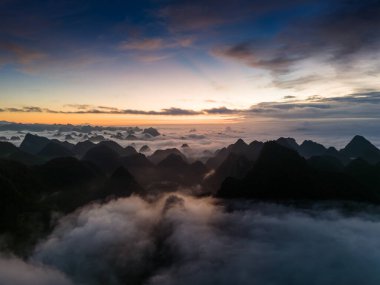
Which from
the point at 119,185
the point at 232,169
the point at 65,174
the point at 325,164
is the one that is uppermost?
the point at 325,164

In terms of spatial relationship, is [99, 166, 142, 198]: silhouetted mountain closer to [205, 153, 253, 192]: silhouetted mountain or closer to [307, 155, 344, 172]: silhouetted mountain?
[205, 153, 253, 192]: silhouetted mountain

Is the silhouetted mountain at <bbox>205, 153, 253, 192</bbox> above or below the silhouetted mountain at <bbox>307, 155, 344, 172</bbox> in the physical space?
below

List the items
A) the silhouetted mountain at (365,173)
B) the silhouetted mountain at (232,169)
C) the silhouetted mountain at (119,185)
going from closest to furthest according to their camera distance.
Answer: the silhouetted mountain at (119,185), the silhouetted mountain at (365,173), the silhouetted mountain at (232,169)

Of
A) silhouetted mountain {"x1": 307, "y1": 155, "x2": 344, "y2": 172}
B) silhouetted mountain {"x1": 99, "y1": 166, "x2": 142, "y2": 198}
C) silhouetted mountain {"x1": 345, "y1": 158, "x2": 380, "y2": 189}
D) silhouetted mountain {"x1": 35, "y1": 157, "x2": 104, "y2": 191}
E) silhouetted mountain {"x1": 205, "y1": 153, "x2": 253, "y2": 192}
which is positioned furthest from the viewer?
silhouetted mountain {"x1": 205, "y1": 153, "x2": 253, "y2": 192}

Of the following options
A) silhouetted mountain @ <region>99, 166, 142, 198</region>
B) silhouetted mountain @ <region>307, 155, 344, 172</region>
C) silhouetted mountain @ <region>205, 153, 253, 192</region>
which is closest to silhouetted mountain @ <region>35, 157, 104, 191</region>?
silhouetted mountain @ <region>99, 166, 142, 198</region>

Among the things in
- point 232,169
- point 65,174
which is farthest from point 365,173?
point 65,174

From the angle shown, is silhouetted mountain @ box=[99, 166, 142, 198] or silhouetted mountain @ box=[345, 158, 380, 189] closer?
silhouetted mountain @ box=[99, 166, 142, 198]

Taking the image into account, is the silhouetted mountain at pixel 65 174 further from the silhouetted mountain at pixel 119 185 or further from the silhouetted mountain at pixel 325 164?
the silhouetted mountain at pixel 325 164

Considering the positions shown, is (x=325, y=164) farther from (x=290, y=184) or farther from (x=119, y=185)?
(x=119, y=185)

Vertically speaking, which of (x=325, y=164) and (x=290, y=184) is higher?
(x=325, y=164)

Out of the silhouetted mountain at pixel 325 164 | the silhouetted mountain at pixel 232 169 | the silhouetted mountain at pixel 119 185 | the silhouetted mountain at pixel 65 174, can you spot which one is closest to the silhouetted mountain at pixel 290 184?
the silhouetted mountain at pixel 232 169

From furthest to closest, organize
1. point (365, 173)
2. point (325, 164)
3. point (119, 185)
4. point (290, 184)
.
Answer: point (325, 164), point (365, 173), point (119, 185), point (290, 184)

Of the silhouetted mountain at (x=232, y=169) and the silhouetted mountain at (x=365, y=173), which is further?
the silhouetted mountain at (x=232, y=169)

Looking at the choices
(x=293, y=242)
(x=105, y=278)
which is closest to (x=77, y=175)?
(x=105, y=278)
